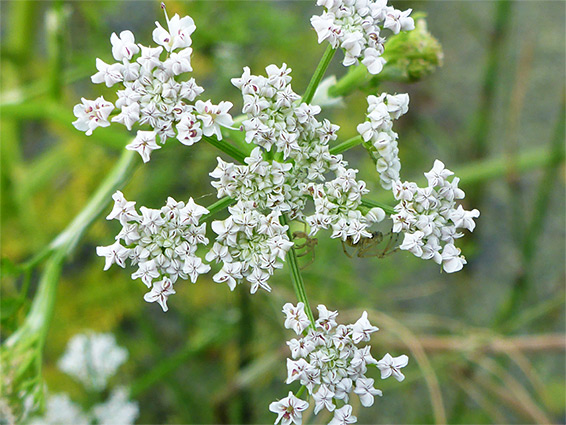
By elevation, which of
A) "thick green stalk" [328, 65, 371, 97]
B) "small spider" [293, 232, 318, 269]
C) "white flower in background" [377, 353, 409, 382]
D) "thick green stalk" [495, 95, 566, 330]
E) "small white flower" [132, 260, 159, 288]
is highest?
"thick green stalk" [495, 95, 566, 330]

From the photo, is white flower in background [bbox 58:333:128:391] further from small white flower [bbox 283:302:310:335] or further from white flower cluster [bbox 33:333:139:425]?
small white flower [bbox 283:302:310:335]

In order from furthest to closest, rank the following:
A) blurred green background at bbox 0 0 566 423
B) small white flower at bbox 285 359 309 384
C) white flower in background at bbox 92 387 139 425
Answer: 1. blurred green background at bbox 0 0 566 423
2. white flower in background at bbox 92 387 139 425
3. small white flower at bbox 285 359 309 384

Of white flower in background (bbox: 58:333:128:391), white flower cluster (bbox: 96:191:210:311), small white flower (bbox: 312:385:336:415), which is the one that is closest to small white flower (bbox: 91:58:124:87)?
white flower cluster (bbox: 96:191:210:311)

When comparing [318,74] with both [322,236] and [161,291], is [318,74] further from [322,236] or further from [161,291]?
[322,236]

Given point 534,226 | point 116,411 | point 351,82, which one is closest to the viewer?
point 351,82

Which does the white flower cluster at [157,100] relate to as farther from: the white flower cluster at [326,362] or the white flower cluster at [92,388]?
the white flower cluster at [92,388]

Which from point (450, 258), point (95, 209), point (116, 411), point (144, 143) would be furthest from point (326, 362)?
point (116, 411)
